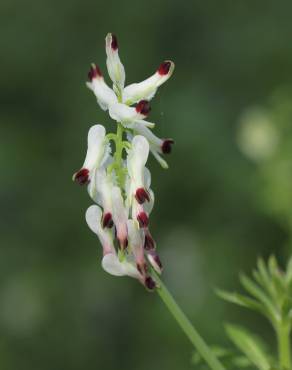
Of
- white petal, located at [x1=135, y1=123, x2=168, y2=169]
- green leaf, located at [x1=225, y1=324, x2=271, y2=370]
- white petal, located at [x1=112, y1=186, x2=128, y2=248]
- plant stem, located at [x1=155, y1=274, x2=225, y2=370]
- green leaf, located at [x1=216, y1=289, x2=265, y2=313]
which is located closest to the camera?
plant stem, located at [x1=155, y1=274, x2=225, y2=370]

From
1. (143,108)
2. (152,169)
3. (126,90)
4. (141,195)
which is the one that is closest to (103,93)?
(126,90)

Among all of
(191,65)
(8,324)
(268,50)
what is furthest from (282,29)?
(8,324)

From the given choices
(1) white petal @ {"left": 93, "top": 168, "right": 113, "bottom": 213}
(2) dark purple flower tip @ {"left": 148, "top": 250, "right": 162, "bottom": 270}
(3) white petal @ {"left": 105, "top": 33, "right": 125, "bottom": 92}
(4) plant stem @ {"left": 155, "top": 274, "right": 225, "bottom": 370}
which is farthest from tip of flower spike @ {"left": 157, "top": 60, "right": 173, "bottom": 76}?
(4) plant stem @ {"left": 155, "top": 274, "right": 225, "bottom": 370}

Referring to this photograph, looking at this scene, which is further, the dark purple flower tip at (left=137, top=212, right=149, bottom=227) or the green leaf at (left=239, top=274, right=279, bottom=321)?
the green leaf at (left=239, top=274, right=279, bottom=321)

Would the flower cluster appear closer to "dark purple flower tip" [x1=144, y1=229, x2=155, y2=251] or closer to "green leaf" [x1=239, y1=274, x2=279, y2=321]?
"dark purple flower tip" [x1=144, y1=229, x2=155, y2=251]

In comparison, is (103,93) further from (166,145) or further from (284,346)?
(284,346)
